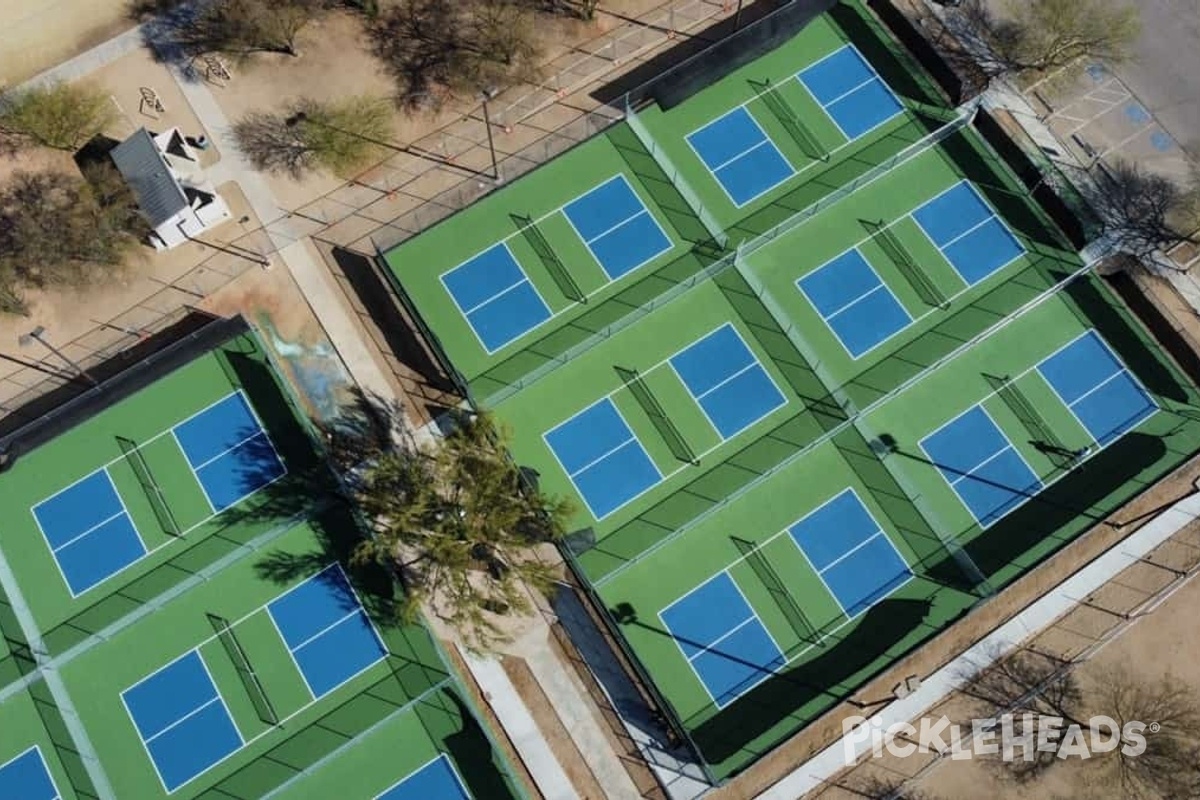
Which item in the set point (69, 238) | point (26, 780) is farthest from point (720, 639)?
point (69, 238)

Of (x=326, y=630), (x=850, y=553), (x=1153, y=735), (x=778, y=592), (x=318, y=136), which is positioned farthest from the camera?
(x=318, y=136)

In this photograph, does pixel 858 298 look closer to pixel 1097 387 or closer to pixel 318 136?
pixel 1097 387

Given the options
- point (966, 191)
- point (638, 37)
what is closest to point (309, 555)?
point (638, 37)

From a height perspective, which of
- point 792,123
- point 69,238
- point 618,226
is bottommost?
point 618,226

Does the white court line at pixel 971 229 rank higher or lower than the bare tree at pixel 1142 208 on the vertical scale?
higher

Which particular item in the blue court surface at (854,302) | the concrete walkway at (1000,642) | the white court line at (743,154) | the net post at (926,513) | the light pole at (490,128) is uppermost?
the light pole at (490,128)

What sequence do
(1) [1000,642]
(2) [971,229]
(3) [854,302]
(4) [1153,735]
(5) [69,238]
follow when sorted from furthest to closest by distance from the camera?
(5) [69,238] < (2) [971,229] < (3) [854,302] < (1) [1000,642] < (4) [1153,735]

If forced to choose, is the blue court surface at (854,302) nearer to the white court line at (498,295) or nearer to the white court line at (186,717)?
the white court line at (498,295)

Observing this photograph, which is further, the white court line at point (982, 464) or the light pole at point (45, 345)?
the light pole at point (45, 345)

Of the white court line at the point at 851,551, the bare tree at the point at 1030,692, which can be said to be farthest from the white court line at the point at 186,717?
the bare tree at the point at 1030,692
